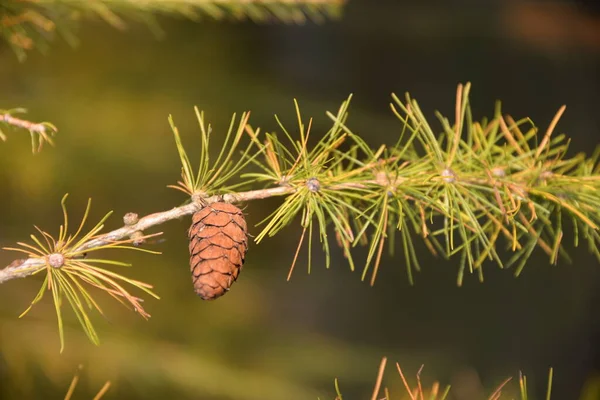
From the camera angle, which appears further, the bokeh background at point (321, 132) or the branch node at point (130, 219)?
the bokeh background at point (321, 132)

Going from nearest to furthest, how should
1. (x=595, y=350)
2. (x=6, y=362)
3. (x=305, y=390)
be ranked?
(x=6, y=362), (x=305, y=390), (x=595, y=350)

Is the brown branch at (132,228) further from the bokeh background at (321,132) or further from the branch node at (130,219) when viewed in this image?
the bokeh background at (321,132)

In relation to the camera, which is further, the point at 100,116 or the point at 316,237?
the point at 316,237

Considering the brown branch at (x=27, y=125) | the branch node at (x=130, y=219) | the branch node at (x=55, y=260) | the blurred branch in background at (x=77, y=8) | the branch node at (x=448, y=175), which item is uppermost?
the blurred branch in background at (x=77, y=8)

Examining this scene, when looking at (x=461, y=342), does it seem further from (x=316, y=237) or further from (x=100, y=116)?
(x=100, y=116)

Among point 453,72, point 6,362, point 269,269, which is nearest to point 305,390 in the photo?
point 269,269

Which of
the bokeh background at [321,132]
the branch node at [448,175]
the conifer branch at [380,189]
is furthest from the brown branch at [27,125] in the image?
the bokeh background at [321,132]

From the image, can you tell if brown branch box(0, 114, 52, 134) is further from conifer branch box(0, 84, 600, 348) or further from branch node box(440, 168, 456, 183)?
branch node box(440, 168, 456, 183)

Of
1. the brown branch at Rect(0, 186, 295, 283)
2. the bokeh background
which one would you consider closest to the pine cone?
the brown branch at Rect(0, 186, 295, 283)
